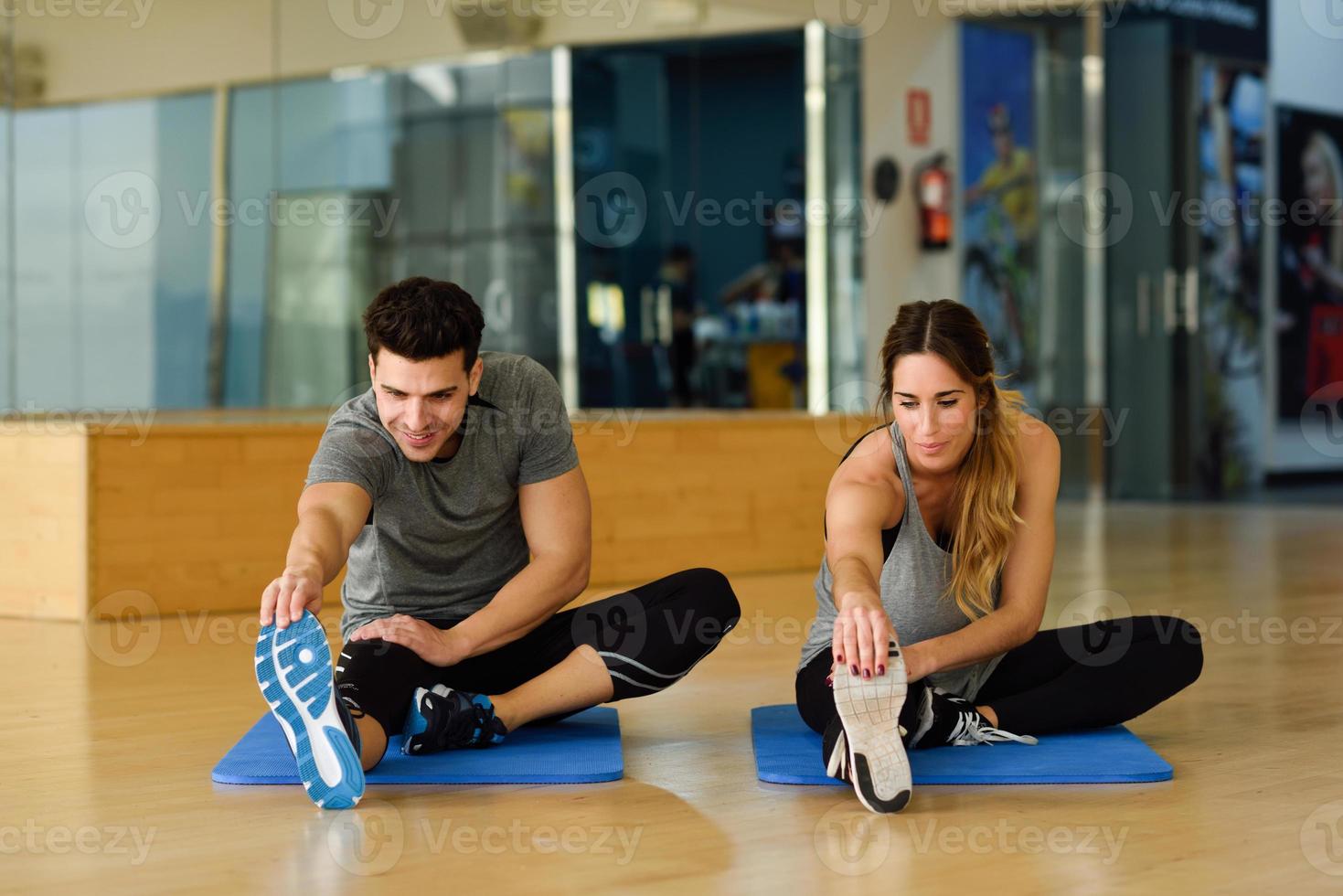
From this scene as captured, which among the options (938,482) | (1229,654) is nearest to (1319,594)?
(1229,654)

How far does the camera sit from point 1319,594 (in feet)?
15.8

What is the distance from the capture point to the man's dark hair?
2264 mm

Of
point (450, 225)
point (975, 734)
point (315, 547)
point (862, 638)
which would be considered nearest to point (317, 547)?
point (315, 547)

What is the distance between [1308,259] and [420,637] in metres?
9.00

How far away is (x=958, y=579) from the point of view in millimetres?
2439

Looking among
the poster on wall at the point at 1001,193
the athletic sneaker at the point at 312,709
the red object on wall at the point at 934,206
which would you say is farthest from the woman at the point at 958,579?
the poster on wall at the point at 1001,193

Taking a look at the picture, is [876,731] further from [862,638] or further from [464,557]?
[464,557]

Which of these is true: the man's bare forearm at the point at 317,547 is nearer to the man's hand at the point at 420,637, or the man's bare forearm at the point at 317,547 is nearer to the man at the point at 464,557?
the man at the point at 464,557

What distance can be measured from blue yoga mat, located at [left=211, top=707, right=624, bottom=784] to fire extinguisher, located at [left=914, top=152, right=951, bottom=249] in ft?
20.8

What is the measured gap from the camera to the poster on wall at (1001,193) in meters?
8.90

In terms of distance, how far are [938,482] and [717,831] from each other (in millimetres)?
680

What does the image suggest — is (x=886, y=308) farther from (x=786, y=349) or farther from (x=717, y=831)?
(x=717, y=831)

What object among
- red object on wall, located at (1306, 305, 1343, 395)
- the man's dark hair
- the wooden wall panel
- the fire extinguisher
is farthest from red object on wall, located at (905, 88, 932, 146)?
the man's dark hair

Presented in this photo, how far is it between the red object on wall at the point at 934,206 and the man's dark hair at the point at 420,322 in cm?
652
